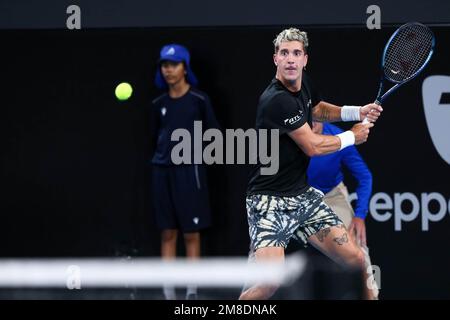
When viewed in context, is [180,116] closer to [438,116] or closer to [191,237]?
[191,237]

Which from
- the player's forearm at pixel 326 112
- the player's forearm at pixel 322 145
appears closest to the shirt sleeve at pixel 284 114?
the player's forearm at pixel 322 145

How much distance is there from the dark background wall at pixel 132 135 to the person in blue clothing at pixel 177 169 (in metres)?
0.09

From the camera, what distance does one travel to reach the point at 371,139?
7133 millimetres

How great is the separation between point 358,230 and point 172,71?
1.43 metres

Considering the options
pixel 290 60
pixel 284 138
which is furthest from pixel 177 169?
pixel 290 60

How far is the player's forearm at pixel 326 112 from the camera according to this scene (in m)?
6.15

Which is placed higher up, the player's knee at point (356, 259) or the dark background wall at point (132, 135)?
the dark background wall at point (132, 135)

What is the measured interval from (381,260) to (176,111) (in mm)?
1462

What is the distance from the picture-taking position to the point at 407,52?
20.4ft

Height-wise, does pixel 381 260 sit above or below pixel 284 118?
below

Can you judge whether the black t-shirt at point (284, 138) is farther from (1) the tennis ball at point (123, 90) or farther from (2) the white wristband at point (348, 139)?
(1) the tennis ball at point (123, 90)
